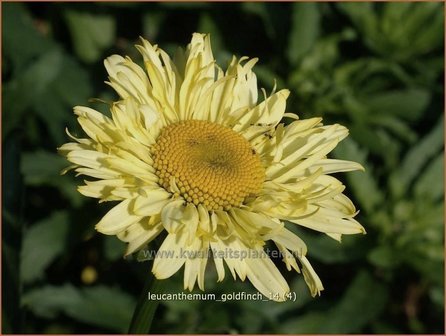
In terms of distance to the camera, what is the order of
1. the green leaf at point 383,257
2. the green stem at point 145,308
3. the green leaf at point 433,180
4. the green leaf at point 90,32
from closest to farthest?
1. the green stem at point 145,308
2. the green leaf at point 383,257
3. the green leaf at point 433,180
4. the green leaf at point 90,32

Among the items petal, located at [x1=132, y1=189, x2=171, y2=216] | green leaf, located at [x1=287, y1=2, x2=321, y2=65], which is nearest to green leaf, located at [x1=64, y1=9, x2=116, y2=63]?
green leaf, located at [x1=287, y1=2, x2=321, y2=65]

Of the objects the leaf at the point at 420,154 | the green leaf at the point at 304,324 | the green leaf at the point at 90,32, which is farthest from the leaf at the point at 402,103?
the green leaf at the point at 90,32

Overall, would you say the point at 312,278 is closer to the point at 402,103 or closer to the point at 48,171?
the point at 48,171

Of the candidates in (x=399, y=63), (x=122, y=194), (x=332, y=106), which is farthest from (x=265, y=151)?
(x=399, y=63)

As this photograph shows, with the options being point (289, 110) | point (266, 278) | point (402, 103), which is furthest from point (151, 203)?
point (402, 103)

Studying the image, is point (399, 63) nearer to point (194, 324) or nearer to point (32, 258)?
point (194, 324)

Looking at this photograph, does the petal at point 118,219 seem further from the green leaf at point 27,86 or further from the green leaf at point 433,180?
the green leaf at point 433,180
